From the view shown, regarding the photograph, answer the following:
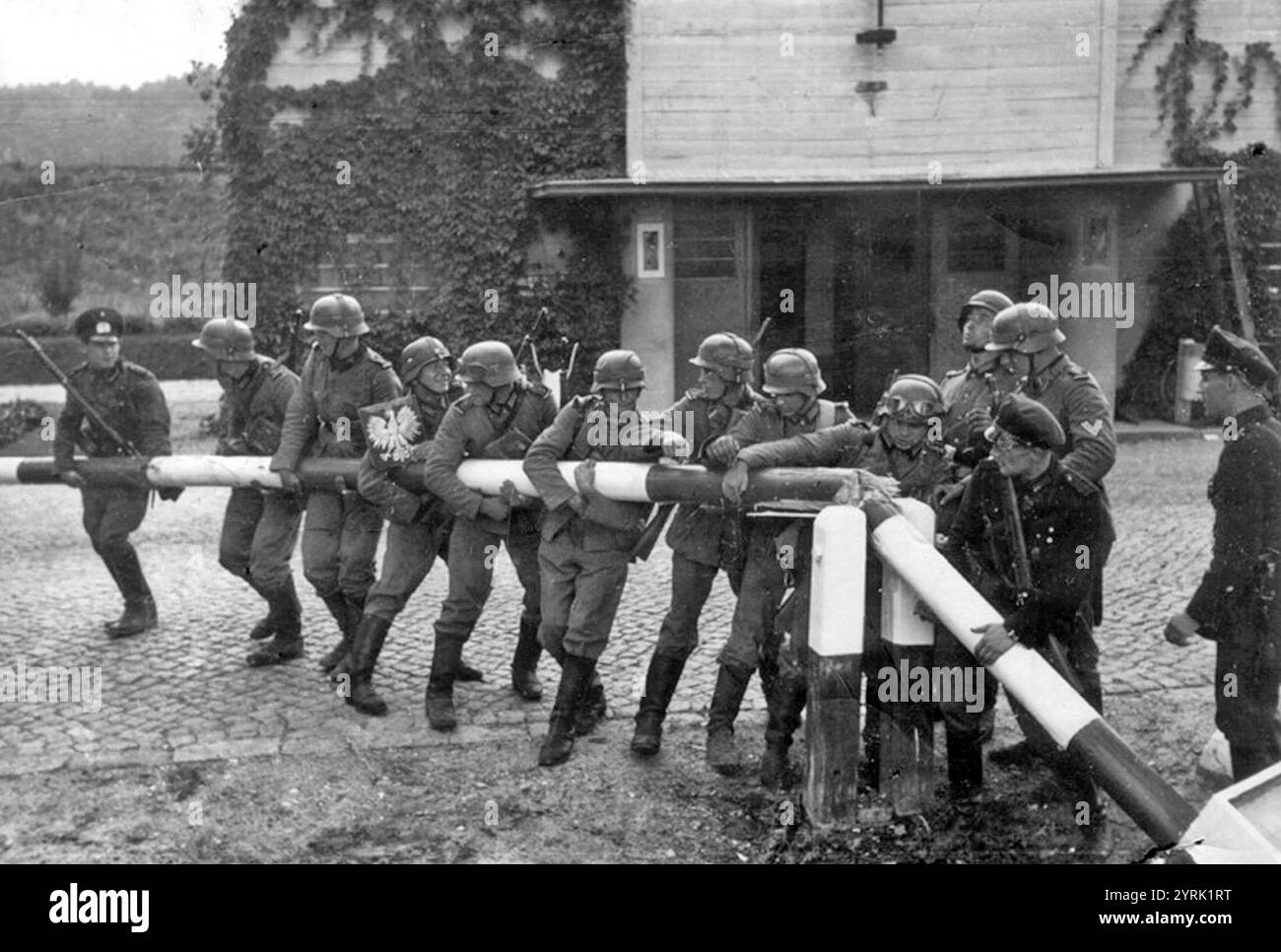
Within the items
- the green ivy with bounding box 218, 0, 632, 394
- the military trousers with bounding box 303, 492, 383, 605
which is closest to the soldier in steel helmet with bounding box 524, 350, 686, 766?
the military trousers with bounding box 303, 492, 383, 605

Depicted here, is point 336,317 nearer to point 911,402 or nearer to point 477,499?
point 477,499

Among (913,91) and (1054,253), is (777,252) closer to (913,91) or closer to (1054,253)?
(913,91)

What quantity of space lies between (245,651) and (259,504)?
33.6 inches

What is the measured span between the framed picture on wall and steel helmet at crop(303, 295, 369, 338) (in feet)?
27.6

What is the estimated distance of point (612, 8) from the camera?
14.0 m

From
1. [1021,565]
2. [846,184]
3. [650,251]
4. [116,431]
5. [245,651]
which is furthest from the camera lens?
[650,251]

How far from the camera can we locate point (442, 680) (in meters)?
5.80

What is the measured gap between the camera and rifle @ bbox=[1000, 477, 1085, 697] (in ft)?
14.3

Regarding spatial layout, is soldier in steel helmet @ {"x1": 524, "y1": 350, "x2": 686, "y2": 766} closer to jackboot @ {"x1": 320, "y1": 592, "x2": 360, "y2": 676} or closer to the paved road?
the paved road

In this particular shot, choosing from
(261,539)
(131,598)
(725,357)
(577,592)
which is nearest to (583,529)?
(577,592)

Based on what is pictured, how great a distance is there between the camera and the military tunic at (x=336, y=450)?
629 centimetres

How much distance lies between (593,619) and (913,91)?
10.4 meters
